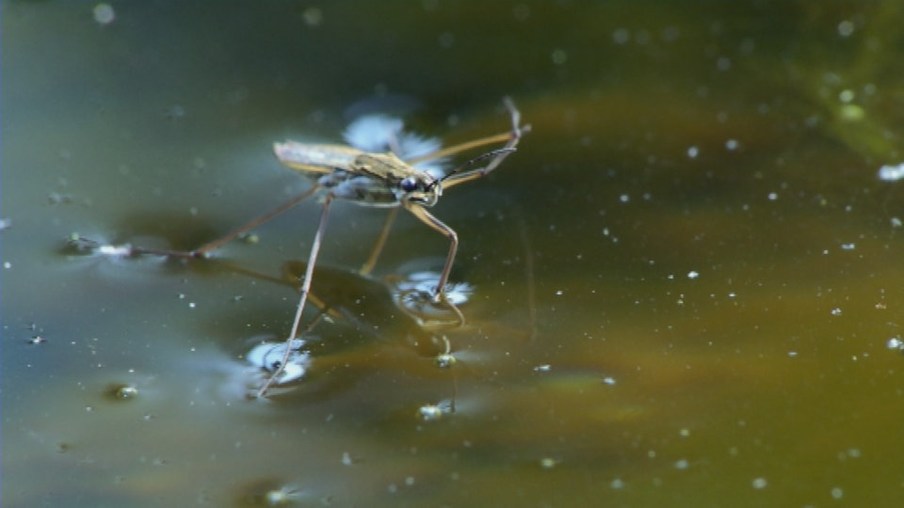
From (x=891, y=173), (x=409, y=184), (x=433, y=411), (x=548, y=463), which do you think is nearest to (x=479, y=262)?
(x=409, y=184)

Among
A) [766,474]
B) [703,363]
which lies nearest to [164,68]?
[703,363]

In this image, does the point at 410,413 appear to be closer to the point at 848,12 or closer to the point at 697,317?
the point at 697,317

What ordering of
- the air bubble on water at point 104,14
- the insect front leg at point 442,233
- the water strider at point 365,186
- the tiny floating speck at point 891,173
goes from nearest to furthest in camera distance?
the insect front leg at point 442,233 → the water strider at point 365,186 → the tiny floating speck at point 891,173 → the air bubble on water at point 104,14

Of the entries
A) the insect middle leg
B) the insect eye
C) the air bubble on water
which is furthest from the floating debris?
the air bubble on water

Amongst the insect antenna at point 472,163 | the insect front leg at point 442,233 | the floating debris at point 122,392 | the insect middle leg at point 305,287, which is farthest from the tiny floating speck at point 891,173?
the floating debris at point 122,392

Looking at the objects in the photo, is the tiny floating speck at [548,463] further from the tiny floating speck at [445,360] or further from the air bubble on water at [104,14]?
the air bubble on water at [104,14]

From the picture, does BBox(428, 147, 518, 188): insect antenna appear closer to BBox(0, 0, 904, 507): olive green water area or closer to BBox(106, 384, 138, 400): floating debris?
BBox(0, 0, 904, 507): olive green water area
